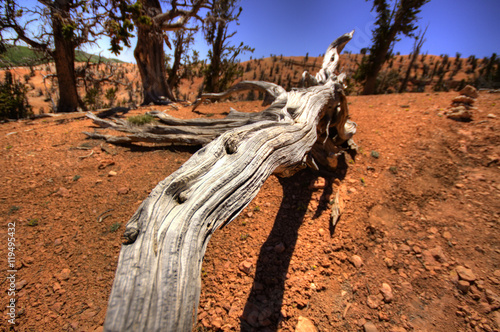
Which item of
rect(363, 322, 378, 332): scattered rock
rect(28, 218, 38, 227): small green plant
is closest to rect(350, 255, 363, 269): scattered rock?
rect(363, 322, 378, 332): scattered rock

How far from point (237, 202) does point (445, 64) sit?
106 ft

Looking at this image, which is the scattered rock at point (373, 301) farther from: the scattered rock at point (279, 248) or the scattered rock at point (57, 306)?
the scattered rock at point (57, 306)

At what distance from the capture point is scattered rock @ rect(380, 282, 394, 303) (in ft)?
6.40

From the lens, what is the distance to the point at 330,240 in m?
2.54

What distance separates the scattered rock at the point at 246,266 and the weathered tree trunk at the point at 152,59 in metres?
8.77

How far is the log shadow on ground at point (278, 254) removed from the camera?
1.88m

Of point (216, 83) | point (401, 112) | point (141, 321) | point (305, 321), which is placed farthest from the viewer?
point (216, 83)

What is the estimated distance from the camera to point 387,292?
78.5 inches

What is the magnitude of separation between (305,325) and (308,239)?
945mm

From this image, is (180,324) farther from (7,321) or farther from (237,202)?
(7,321)

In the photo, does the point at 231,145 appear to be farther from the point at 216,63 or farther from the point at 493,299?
the point at 216,63

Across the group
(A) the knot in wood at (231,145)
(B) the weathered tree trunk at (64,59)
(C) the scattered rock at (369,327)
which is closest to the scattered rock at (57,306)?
(A) the knot in wood at (231,145)

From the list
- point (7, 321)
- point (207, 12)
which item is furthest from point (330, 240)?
point (207, 12)

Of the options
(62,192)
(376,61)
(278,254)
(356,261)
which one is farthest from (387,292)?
(376,61)
